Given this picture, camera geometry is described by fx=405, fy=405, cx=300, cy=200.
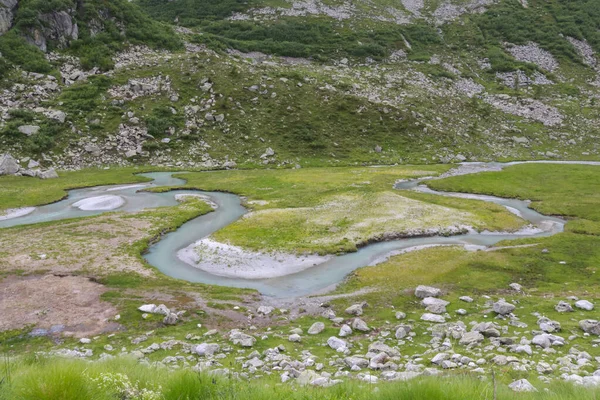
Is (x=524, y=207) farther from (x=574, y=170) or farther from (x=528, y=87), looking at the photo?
(x=528, y=87)

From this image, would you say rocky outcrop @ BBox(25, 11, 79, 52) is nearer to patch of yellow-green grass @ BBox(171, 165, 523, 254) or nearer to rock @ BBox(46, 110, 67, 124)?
rock @ BBox(46, 110, 67, 124)

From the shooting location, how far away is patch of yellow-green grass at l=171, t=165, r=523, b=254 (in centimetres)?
4531

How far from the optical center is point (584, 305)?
24500 millimetres

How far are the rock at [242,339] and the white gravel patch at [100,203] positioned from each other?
45.7 meters

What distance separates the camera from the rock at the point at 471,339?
62.5 feet

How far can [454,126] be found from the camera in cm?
12119

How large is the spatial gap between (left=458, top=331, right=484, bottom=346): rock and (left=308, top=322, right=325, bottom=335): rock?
24.6ft

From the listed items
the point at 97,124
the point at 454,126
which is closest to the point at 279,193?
the point at 97,124

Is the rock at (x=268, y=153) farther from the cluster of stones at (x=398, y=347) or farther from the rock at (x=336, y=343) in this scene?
the rock at (x=336, y=343)

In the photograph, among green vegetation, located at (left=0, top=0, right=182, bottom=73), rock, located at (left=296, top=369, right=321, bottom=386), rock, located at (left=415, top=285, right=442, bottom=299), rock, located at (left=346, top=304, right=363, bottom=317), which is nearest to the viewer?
rock, located at (left=296, top=369, right=321, bottom=386)

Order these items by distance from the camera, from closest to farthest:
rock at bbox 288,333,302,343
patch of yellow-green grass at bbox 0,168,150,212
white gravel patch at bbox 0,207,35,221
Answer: rock at bbox 288,333,302,343 < white gravel patch at bbox 0,207,35,221 < patch of yellow-green grass at bbox 0,168,150,212

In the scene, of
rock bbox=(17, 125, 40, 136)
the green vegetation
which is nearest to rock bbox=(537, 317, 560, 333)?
rock bbox=(17, 125, 40, 136)

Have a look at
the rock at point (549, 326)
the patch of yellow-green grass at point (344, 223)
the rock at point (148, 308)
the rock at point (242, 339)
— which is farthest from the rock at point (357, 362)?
the patch of yellow-green grass at point (344, 223)

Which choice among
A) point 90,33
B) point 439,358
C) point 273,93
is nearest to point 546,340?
point 439,358
